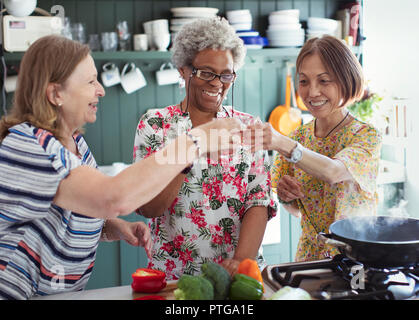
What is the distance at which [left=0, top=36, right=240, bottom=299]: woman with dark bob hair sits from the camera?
1.15 m

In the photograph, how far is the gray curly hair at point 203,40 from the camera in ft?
5.27

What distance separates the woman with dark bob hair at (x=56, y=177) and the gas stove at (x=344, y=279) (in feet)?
1.40

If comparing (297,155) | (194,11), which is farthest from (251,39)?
(297,155)

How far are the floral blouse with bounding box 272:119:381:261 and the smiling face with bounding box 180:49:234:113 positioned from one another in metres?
0.49

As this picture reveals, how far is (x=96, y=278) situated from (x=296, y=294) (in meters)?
2.30

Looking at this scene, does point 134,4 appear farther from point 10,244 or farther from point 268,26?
point 10,244

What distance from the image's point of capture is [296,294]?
1.14 m

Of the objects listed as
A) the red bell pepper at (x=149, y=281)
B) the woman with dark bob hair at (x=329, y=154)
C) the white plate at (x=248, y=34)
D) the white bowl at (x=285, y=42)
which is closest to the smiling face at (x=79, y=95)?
the red bell pepper at (x=149, y=281)

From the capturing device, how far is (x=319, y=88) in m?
1.82

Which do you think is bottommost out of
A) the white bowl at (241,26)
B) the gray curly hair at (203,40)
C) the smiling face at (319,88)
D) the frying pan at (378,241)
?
the frying pan at (378,241)

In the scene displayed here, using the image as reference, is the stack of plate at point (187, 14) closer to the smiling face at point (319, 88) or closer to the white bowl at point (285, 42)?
the white bowl at point (285, 42)

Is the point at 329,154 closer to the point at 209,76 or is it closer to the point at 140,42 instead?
the point at 209,76
